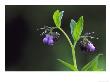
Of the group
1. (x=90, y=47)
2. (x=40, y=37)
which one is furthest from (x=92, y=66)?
(x=40, y=37)

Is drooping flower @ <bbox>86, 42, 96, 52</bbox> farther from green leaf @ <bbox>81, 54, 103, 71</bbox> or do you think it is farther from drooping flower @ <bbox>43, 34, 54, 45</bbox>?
drooping flower @ <bbox>43, 34, 54, 45</bbox>

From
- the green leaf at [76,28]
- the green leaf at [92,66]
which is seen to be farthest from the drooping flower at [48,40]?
the green leaf at [92,66]

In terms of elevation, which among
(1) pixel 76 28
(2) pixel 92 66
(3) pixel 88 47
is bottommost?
(2) pixel 92 66

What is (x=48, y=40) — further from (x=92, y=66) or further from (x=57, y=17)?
(x=92, y=66)

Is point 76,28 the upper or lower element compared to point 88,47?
upper

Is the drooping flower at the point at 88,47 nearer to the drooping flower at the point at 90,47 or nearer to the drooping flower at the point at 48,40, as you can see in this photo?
the drooping flower at the point at 90,47

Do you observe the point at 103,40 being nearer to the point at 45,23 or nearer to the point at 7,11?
the point at 45,23
